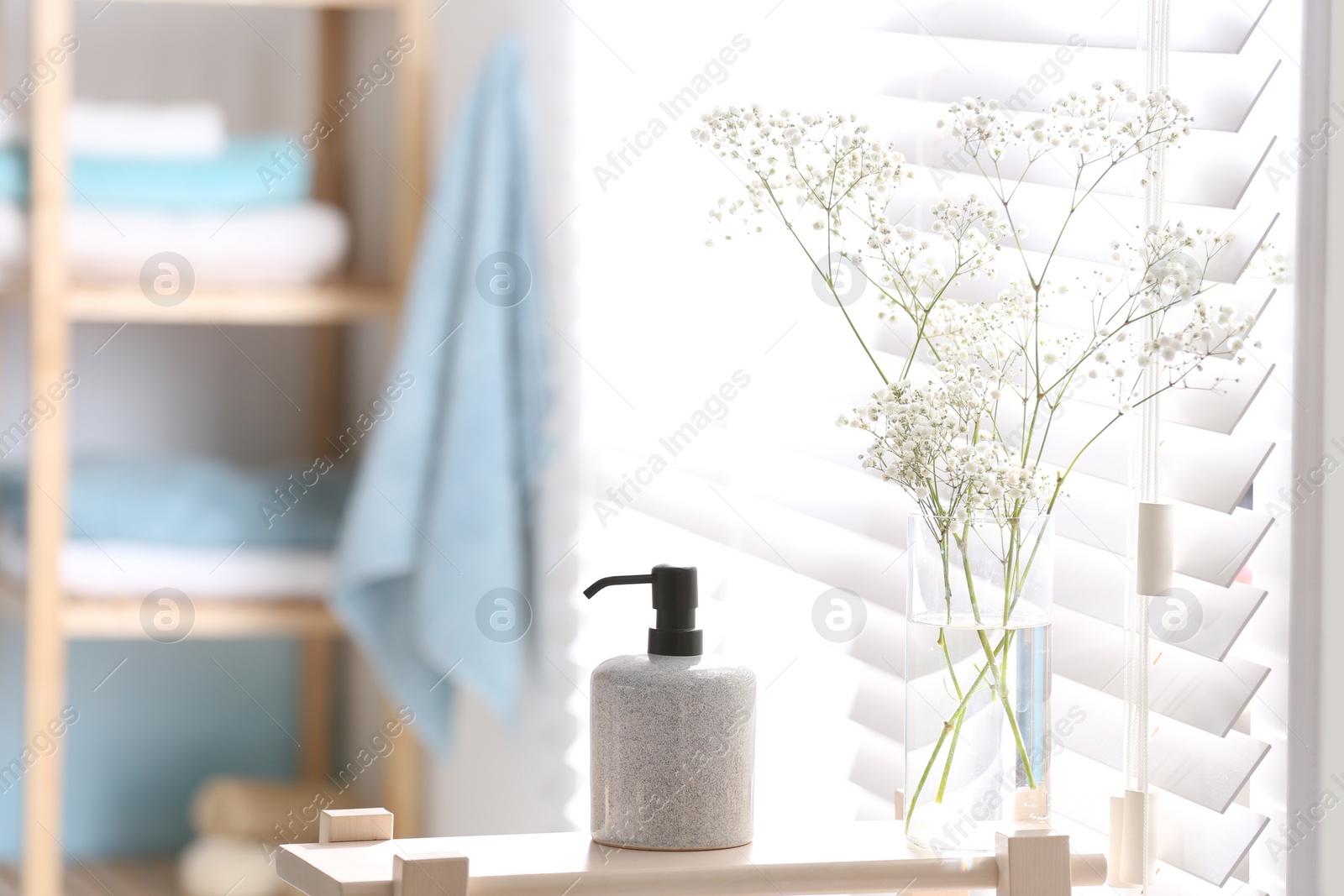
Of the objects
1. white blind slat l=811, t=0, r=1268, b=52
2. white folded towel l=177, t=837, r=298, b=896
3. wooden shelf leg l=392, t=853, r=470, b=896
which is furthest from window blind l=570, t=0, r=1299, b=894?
white folded towel l=177, t=837, r=298, b=896

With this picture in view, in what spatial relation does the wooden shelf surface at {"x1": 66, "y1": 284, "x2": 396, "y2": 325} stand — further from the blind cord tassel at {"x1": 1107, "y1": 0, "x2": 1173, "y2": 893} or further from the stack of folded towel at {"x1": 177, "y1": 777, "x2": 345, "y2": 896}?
the blind cord tassel at {"x1": 1107, "y1": 0, "x2": 1173, "y2": 893}

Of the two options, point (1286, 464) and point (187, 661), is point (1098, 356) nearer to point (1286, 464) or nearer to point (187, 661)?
point (1286, 464)

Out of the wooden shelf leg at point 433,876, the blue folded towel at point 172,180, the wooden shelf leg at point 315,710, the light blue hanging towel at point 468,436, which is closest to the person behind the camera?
the wooden shelf leg at point 433,876

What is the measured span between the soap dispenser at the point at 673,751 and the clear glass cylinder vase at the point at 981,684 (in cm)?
7

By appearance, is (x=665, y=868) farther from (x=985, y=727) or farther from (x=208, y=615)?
(x=208, y=615)

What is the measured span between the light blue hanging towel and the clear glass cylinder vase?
64cm

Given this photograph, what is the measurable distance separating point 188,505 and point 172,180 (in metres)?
0.30

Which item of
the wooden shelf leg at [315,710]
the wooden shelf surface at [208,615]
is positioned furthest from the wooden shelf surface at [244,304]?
Answer: the wooden shelf leg at [315,710]

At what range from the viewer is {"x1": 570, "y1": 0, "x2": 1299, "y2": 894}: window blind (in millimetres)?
504

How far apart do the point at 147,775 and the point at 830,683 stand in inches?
37.8

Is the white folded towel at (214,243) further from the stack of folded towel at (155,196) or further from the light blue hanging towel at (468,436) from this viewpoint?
the light blue hanging towel at (468,436)

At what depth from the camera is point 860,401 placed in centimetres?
74

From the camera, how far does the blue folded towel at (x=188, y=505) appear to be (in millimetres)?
1246

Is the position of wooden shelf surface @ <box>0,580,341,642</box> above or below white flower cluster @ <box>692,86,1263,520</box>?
below
